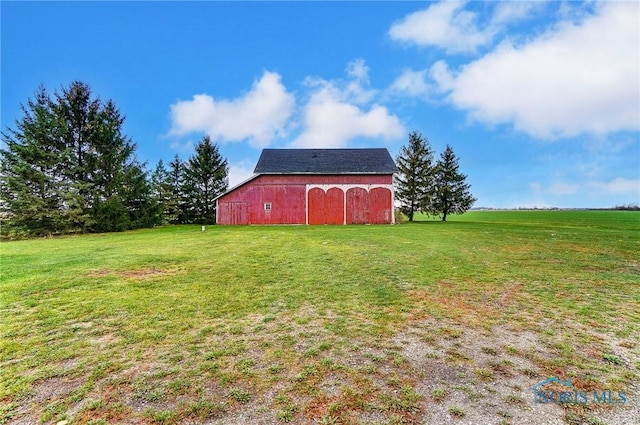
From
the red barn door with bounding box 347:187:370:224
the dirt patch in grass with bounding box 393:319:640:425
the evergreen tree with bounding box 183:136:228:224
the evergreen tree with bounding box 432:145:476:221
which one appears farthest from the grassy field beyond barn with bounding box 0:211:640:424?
the evergreen tree with bounding box 432:145:476:221

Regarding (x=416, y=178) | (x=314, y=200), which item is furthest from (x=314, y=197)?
(x=416, y=178)

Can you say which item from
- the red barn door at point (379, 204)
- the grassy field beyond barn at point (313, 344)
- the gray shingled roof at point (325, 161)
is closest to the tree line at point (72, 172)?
the gray shingled roof at point (325, 161)

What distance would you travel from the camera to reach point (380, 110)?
32.5 meters

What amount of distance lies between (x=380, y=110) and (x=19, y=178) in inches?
1224

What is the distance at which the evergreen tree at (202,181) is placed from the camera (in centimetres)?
3250

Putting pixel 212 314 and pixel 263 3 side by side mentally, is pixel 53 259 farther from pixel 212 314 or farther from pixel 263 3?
pixel 263 3

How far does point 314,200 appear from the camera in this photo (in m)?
27.0

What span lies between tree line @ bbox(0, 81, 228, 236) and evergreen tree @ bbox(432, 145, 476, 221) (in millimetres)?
29048

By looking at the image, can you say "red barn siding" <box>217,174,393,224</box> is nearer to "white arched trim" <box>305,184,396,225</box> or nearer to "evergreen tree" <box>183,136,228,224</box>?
"white arched trim" <box>305,184,396,225</box>

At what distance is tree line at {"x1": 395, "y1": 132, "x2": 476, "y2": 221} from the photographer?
3334 cm

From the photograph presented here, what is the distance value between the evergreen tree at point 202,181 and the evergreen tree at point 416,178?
20.5 m

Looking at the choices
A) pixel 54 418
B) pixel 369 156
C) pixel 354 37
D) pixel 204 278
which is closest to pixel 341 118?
pixel 369 156

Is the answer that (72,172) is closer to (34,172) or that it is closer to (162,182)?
(34,172)

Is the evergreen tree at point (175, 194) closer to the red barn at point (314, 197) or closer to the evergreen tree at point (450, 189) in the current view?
the red barn at point (314, 197)
